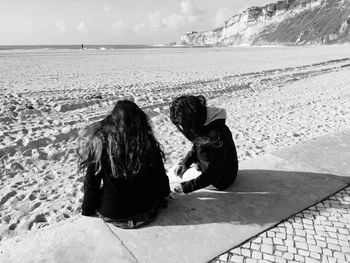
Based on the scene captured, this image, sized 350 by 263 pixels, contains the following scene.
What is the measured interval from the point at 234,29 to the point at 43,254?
16148cm

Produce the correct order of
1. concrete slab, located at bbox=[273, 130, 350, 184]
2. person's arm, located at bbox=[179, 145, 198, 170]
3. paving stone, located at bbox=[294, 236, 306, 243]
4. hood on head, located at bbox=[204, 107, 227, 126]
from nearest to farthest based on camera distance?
paving stone, located at bbox=[294, 236, 306, 243] → hood on head, located at bbox=[204, 107, 227, 126] → person's arm, located at bbox=[179, 145, 198, 170] → concrete slab, located at bbox=[273, 130, 350, 184]

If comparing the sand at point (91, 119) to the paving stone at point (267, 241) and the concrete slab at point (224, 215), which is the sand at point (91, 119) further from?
the paving stone at point (267, 241)

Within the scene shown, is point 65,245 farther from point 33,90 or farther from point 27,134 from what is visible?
point 33,90

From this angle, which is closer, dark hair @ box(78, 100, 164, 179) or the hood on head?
dark hair @ box(78, 100, 164, 179)

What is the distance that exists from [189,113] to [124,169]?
0.78 meters

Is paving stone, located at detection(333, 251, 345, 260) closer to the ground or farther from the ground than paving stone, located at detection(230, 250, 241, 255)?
farther from the ground

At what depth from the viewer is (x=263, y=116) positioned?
24.4 ft

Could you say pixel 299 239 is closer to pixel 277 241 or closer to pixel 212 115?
pixel 277 241

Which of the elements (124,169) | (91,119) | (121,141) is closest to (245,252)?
(124,169)

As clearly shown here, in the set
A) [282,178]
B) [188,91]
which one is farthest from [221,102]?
[282,178]

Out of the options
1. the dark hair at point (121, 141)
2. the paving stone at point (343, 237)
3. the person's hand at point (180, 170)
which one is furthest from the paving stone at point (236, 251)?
the person's hand at point (180, 170)

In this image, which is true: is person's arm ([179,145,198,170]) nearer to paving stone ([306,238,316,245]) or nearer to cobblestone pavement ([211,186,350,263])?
cobblestone pavement ([211,186,350,263])

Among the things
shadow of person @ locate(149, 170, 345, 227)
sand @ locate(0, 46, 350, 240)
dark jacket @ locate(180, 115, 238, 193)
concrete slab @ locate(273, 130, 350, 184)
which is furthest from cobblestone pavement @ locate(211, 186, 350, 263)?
sand @ locate(0, 46, 350, 240)

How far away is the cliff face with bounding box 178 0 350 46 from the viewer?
95188mm
